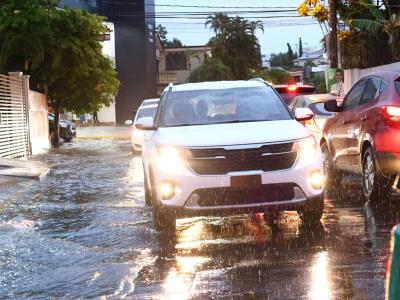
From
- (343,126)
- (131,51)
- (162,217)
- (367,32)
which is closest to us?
(162,217)

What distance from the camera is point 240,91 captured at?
8.98m

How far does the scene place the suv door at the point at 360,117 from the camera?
9.56 meters

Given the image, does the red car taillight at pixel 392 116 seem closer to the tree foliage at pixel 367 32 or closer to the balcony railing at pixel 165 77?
the tree foliage at pixel 367 32

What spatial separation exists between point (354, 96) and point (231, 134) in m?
3.57

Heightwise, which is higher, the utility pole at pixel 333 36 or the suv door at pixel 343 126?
the utility pole at pixel 333 36

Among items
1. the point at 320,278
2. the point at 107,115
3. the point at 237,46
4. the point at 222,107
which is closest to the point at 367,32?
the point at 222,107

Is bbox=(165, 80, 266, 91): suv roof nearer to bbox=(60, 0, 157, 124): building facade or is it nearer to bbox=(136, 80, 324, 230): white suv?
bbox=(136, 80, 324, 230): white suv

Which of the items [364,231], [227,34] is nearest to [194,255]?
[364,231]

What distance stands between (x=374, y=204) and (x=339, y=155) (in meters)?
1.60

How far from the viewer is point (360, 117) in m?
9.78

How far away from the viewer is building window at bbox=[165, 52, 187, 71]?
77750 mm

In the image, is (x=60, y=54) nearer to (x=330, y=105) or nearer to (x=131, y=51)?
(x=330, y=105)

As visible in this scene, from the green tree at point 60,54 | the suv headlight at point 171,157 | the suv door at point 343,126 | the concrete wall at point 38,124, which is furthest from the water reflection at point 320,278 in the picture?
the green tree at point 60,54

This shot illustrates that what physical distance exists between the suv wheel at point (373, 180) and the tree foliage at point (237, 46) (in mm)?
62786
